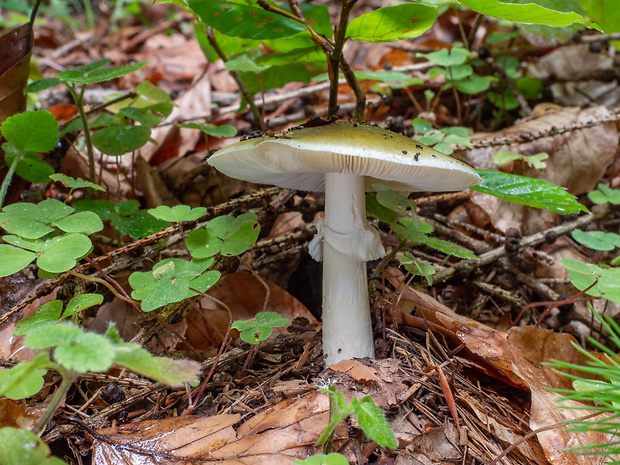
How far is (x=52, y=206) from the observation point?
6.57 feet

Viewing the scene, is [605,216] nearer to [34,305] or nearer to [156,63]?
[34,305]

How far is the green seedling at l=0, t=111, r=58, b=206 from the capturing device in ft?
6.97

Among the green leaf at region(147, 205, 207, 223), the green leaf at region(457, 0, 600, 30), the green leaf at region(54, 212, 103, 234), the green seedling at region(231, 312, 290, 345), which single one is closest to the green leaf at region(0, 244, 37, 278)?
the green leaf at region(54, 212, 103, 234)

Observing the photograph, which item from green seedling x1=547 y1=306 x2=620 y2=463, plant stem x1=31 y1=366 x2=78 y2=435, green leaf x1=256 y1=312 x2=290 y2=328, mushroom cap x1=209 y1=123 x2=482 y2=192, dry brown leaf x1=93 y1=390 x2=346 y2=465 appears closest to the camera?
plant stem x1=31 y1=366 x2=78 y2=435

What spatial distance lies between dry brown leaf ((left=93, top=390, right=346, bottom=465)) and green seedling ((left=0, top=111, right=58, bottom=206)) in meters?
1.42

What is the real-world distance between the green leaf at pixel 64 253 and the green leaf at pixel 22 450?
0.69 m

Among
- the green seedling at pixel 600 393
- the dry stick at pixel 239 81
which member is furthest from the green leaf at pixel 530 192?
the dry stick at pixel 239 81

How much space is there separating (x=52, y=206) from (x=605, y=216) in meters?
3.48

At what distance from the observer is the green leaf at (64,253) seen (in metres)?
1.65

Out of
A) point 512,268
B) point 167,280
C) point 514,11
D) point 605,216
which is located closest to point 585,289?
point 512,268

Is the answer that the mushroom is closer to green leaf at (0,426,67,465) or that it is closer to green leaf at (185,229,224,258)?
green leaf at (185,229,224,258)

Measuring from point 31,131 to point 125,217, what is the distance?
2.04 feet

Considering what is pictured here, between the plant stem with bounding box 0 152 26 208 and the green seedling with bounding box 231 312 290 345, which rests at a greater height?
the plant stem with bounding box 0 152 26 208

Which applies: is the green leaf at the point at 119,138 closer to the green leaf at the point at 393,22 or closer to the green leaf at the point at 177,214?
the green leaf at the point at 177,214
